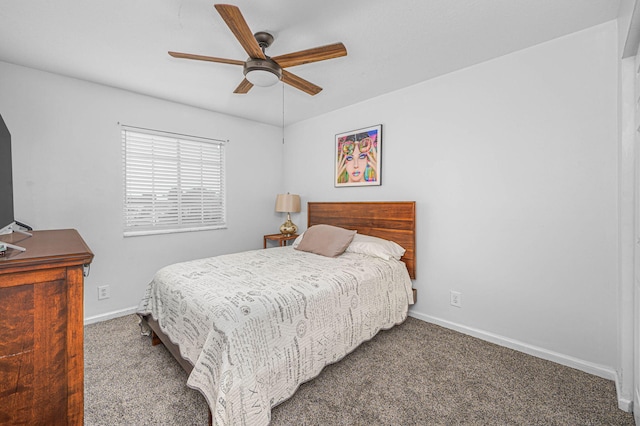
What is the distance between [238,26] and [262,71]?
389mm

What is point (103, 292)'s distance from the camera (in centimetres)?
290

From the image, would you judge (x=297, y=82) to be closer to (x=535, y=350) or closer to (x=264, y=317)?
(x=264, y=317)

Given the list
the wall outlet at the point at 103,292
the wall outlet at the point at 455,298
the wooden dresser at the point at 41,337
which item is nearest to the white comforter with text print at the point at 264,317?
the wall outlet at the point at 455,298

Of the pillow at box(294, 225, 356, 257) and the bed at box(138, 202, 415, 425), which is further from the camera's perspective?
the pillow at box(294, 225, 356, 257)

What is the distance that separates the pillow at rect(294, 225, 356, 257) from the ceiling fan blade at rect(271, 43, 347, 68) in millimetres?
1731

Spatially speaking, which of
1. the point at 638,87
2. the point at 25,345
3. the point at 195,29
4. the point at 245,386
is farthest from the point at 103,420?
the point at 638,87

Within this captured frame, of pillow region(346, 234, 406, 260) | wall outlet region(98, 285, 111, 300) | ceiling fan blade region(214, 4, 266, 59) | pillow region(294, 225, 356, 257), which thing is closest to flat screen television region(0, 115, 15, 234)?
ceiling fan blade region(214, 4, 266, 59)

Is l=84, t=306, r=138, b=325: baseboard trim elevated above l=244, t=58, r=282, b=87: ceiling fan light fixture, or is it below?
below

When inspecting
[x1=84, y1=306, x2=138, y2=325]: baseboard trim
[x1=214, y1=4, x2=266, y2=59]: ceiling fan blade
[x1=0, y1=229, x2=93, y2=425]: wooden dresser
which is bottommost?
[x1=84, y1=306, x2=138, y2=325]: baseboard trim

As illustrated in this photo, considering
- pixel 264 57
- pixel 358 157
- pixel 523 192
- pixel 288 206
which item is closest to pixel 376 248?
pixel 358 157

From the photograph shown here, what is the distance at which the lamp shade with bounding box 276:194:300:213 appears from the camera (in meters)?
3.99

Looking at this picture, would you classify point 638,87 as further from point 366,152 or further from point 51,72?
point 51,72

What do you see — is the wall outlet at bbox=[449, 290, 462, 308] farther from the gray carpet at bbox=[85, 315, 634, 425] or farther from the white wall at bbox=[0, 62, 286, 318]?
the white wall at bbox=[0, 62, 286, 318]

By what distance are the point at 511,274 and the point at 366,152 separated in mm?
1917
